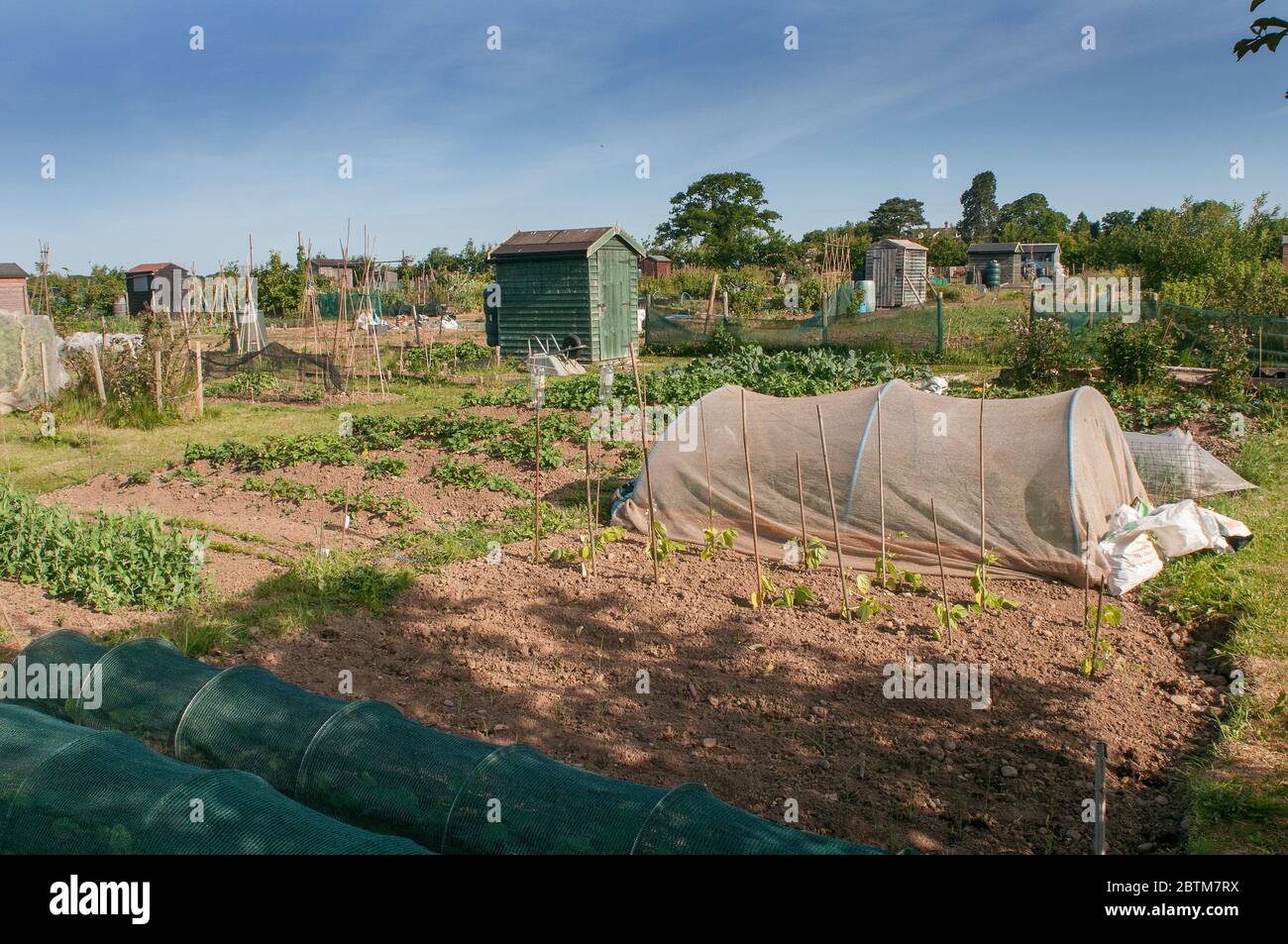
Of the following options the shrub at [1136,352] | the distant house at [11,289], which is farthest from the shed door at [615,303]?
the distant house at [11,289]

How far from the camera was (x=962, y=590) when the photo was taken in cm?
703

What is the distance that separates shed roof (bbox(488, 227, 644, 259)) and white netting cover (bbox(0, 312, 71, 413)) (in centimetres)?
948

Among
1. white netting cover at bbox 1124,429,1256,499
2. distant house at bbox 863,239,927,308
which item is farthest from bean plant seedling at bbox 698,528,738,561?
distant house at bbox 863,239,927,308

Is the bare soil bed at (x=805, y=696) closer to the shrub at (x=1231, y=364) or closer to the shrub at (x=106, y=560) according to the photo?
the shrub at (x=106, y=560)

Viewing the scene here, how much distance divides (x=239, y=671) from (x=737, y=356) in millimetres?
13601

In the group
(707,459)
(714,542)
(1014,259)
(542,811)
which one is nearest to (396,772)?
(542,811)

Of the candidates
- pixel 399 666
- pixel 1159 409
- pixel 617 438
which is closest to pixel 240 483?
pixel 617 438

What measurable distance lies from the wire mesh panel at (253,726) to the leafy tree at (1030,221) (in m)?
59.3

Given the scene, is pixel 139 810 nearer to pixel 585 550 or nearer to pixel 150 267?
pixel 585 550

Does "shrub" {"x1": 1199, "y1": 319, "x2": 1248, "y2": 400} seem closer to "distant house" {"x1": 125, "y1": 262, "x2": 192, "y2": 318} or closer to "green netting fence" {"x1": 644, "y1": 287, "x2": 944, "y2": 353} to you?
"green netting fence" {"x1": 644, "y1": 287, "x2": 944, "y2": 353}

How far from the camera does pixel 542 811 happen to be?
3.22 m

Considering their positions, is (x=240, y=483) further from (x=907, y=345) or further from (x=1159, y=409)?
(x=907, y=345)

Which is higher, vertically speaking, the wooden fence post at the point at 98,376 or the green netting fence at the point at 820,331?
the green netting fence at the point at 820,331

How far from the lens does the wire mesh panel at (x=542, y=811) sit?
121 inches
